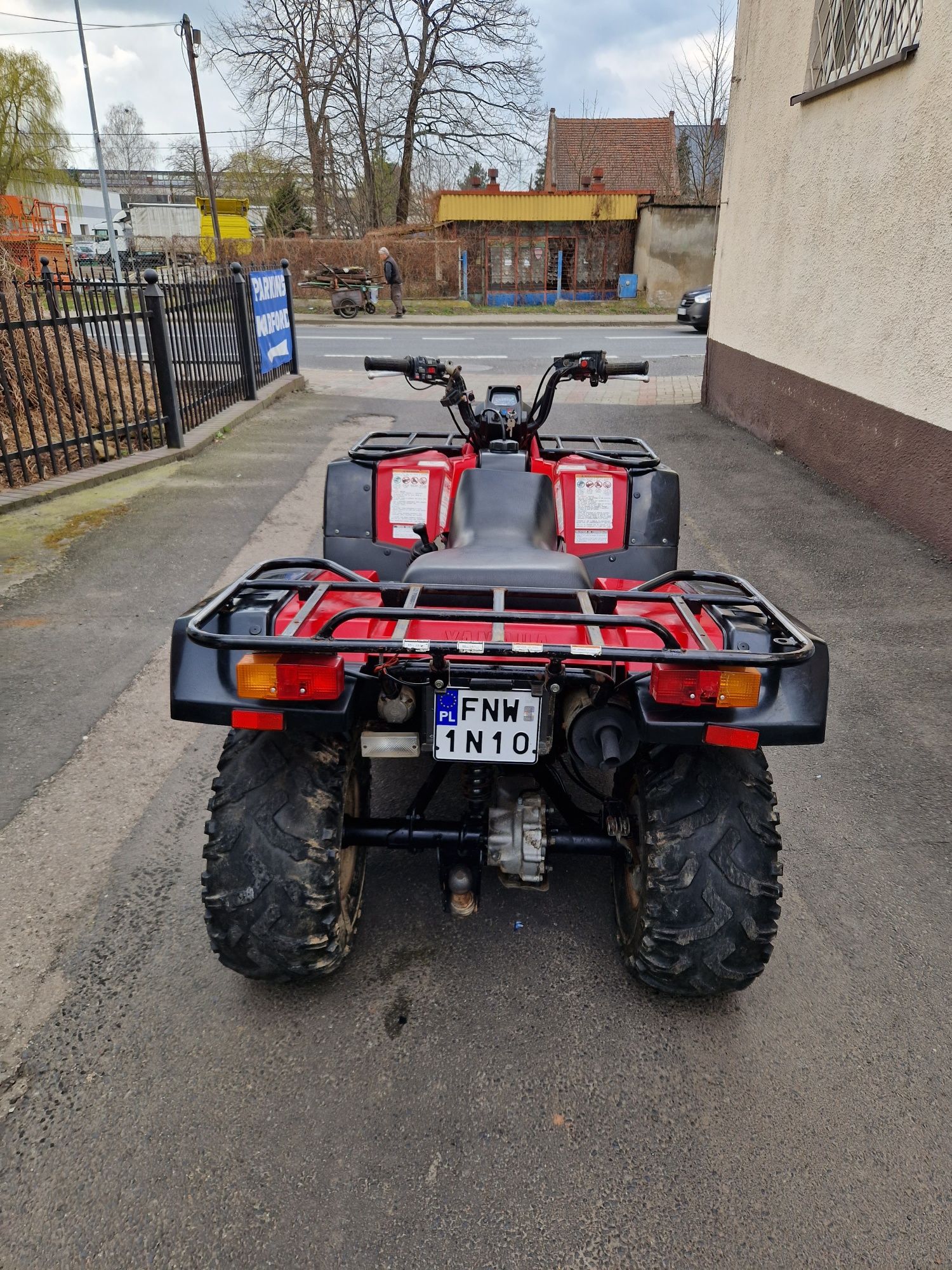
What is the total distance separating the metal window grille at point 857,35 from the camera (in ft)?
21.6

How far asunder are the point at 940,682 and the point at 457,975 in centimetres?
313

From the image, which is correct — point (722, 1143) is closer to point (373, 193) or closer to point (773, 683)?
point (773, 683)

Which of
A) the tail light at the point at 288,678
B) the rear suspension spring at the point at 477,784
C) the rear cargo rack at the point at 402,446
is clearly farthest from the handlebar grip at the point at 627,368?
the tail light at the point at 288,678

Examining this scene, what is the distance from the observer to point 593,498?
3852 millimetres

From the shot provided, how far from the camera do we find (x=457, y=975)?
252 centimetres

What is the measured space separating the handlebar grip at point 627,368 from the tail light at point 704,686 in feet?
8.28

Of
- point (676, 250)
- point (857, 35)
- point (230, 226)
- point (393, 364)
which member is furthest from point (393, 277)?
point (393, 364)

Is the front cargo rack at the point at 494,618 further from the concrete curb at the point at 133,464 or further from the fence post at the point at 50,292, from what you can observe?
the fence post at the point at 50,292

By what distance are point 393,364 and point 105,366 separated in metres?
5.05

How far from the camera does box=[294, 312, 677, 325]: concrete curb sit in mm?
23625

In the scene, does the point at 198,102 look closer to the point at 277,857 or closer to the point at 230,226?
the point at 230,226

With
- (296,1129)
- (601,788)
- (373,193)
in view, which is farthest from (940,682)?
(373,193)

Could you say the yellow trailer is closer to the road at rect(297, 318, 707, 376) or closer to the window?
the road at rect(297, 318, 707, 376)

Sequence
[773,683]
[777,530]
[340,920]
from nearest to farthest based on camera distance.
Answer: [773,683] < [340,920] < [777,530]
